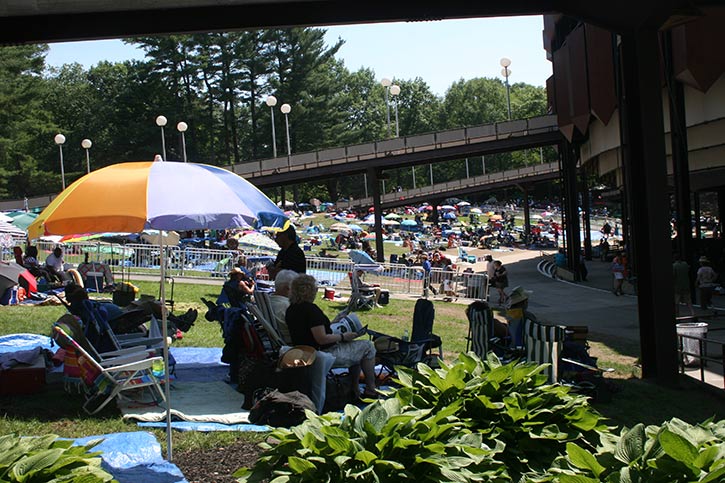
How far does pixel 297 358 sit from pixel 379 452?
395 centimetres

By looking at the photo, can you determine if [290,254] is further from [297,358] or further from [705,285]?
[705,285]

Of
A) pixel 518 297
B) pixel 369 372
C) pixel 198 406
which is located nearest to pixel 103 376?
pixel 198 406

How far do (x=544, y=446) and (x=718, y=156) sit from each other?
2856 cm

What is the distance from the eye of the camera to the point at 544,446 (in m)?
3.86

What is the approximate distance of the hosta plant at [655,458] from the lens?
2.89 meters

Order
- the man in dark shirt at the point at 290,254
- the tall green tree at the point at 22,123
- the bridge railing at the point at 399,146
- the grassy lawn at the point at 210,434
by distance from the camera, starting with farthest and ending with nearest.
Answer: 1. the tall green tree at the point at 22,123
2. the bridge railing at the point at 399,146
3. the man in dark shirt at the point at 290,254
4. the grassy lawn at the point at 210,434

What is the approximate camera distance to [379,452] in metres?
3.31

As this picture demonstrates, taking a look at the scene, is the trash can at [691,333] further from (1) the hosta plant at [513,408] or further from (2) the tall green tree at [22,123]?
(2) the tall green tree at [22,123]

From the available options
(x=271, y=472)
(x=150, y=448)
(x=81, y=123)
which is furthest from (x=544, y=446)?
(x=81, y=123)

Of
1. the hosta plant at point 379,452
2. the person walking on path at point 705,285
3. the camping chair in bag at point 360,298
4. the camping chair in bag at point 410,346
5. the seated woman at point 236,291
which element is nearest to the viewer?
the hosta plant at point 379,452

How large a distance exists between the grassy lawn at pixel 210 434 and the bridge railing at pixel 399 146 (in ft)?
79.1

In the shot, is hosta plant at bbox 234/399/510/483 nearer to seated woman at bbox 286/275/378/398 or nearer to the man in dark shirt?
seated woman at bbox 286/275/378/398

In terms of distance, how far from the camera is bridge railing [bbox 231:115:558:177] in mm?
39375

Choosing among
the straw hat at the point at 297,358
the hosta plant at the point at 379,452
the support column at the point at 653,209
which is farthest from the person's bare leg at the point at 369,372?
the hosta plant at the point at 379,452
